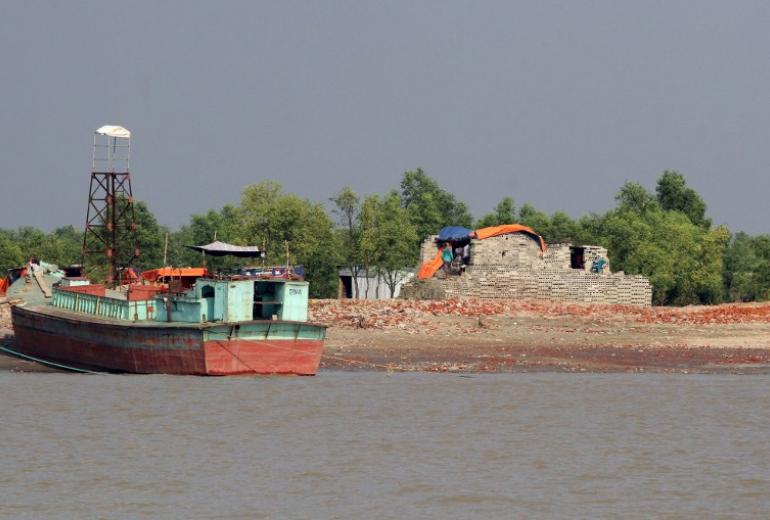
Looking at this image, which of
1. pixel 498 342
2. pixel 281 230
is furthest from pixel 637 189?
pixel 498 342

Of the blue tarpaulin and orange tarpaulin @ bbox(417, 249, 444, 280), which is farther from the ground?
the blue tarpaulin

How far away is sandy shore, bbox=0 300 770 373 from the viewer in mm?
44344

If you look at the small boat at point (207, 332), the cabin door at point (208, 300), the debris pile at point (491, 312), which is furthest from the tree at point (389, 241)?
the cabin door at point (208, 300)

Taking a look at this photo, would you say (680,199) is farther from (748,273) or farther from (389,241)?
(389,241)

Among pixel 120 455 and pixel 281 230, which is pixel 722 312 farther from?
pixel 120 455

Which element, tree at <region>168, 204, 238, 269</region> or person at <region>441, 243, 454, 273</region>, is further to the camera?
tree at <region>168, 204, 238, 269</region>

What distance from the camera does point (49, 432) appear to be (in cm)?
3003

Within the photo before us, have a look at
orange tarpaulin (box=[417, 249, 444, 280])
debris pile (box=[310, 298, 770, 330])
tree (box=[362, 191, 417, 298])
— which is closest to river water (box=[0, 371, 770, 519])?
debris pile (box=[310, 298, 770, 330])

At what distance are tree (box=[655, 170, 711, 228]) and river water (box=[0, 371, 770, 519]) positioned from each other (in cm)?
7773

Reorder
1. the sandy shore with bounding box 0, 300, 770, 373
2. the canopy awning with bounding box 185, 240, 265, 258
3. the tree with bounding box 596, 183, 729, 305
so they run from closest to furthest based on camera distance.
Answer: the sandy shore with bounding box 0, 300, 770, 373, the canopy awning with bounding box 185, 240, 265, 258, the tree with bounding box 596, 183, 729, 305

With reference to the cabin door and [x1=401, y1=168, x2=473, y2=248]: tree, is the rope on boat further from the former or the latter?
[x1=401, y1=168, x2=473, y2=248]: tree

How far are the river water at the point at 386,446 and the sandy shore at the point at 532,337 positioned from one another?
3.22 metres

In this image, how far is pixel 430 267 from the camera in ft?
244

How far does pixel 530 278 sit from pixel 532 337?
1746 centimetres
